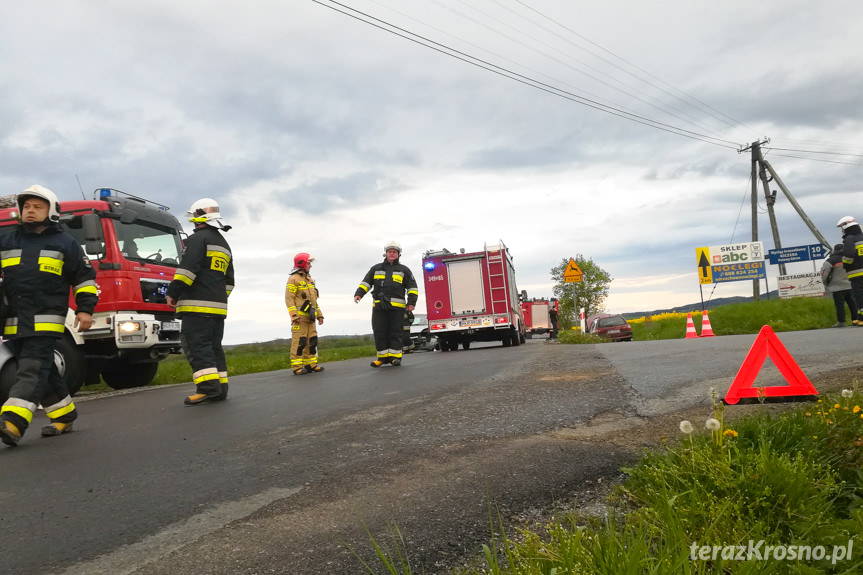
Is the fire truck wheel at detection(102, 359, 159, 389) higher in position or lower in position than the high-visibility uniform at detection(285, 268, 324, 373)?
lower

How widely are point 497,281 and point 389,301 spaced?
31.3 ft

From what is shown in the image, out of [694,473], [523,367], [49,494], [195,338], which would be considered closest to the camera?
[694,473]

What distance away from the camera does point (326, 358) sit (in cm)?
1828

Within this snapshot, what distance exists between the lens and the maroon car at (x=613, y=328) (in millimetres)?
24922

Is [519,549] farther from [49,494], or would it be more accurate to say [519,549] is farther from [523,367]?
[523,367]

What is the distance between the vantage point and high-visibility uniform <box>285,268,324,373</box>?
434 inches

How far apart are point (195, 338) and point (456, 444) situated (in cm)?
412

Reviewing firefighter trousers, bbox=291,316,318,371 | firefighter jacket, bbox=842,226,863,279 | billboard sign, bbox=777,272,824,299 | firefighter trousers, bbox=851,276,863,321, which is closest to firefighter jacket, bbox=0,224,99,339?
firefighter trousers, bbox=291,316,318,371

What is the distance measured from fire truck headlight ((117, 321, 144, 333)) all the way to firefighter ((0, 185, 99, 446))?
3.99 m

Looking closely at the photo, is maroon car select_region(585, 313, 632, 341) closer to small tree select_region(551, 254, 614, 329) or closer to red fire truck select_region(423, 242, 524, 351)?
red fire truck select_region(423, 242, 524, 351)

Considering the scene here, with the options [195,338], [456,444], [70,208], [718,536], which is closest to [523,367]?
[195,338]

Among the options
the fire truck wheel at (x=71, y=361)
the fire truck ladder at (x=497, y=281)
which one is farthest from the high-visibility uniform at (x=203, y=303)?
the fire truck ladder at (x=497, y=281)

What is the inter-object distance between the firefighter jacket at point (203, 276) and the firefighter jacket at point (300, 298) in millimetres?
3547

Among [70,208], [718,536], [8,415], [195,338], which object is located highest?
[70,208]
